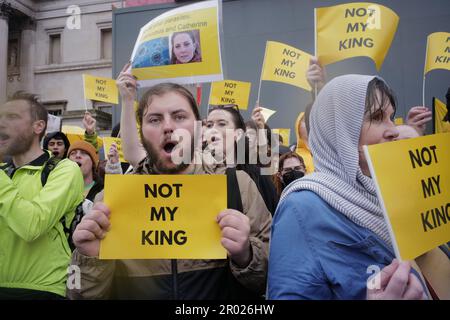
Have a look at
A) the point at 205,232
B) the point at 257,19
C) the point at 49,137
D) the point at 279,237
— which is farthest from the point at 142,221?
the point at 257,19

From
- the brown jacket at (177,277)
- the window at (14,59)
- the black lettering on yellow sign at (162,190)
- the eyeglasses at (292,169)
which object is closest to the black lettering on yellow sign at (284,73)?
the eyeglasses at (292,169)

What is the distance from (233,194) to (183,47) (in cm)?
91

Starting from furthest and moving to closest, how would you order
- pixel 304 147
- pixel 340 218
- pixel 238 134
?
pixel 304 147
pixel 238 134
pixel 340 218

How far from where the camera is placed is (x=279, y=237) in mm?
1213

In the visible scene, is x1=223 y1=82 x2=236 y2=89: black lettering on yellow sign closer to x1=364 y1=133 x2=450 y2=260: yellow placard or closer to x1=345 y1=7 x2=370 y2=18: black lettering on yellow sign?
x1=345 y1=7 x2=370 y2=18: black lettering on yellow sign

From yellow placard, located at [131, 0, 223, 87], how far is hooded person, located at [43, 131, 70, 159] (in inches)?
69.9

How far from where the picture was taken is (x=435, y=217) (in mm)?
1267

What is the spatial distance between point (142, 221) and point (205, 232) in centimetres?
22

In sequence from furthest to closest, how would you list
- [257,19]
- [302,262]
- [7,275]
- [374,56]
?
[257,19]
[374,56]
[7,275]
[302,262]

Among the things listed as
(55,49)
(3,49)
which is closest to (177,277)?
(3,49)

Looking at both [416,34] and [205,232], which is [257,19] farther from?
[205,232]

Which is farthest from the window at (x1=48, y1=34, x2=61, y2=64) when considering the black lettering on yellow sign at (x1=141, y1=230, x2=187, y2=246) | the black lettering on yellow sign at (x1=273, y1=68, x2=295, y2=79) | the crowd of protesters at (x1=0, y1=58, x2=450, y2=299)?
the black lettering on yellow sign at (x1=141, y1=230, x2=187, y2=246)

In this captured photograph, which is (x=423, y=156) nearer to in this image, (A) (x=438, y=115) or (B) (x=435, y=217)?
(B) (x=435, y=217)

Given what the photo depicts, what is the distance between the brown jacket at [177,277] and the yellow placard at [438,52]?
285 centimetres
